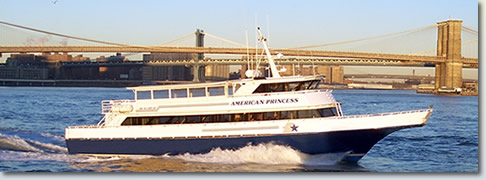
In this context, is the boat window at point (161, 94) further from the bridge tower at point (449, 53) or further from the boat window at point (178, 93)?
the bridge tower at point (449, 53)

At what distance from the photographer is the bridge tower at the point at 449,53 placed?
36.8 meters

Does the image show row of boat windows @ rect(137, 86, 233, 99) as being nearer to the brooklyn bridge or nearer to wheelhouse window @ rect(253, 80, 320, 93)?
wheelhouse window @ rect(253, 80, 320, 93)

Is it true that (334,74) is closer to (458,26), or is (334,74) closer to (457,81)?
(458,26)

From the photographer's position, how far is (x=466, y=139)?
1889 centimetres

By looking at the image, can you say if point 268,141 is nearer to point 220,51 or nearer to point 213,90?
point 213,90

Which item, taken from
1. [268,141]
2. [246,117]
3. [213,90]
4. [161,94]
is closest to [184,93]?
[161,94]

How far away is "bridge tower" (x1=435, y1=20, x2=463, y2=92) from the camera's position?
121ft

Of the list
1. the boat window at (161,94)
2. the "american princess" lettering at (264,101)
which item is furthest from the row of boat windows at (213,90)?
the "american princess" lettering at (264,101)

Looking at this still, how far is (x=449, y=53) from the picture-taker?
39.9 m

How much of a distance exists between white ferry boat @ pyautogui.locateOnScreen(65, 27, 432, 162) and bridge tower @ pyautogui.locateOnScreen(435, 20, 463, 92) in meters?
23.7

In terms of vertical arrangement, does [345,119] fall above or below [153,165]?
above

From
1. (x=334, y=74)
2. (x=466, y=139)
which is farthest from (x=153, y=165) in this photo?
(x=334, y=74)

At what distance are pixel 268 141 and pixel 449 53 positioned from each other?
95.7 feet

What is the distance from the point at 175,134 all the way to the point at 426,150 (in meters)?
6.34
